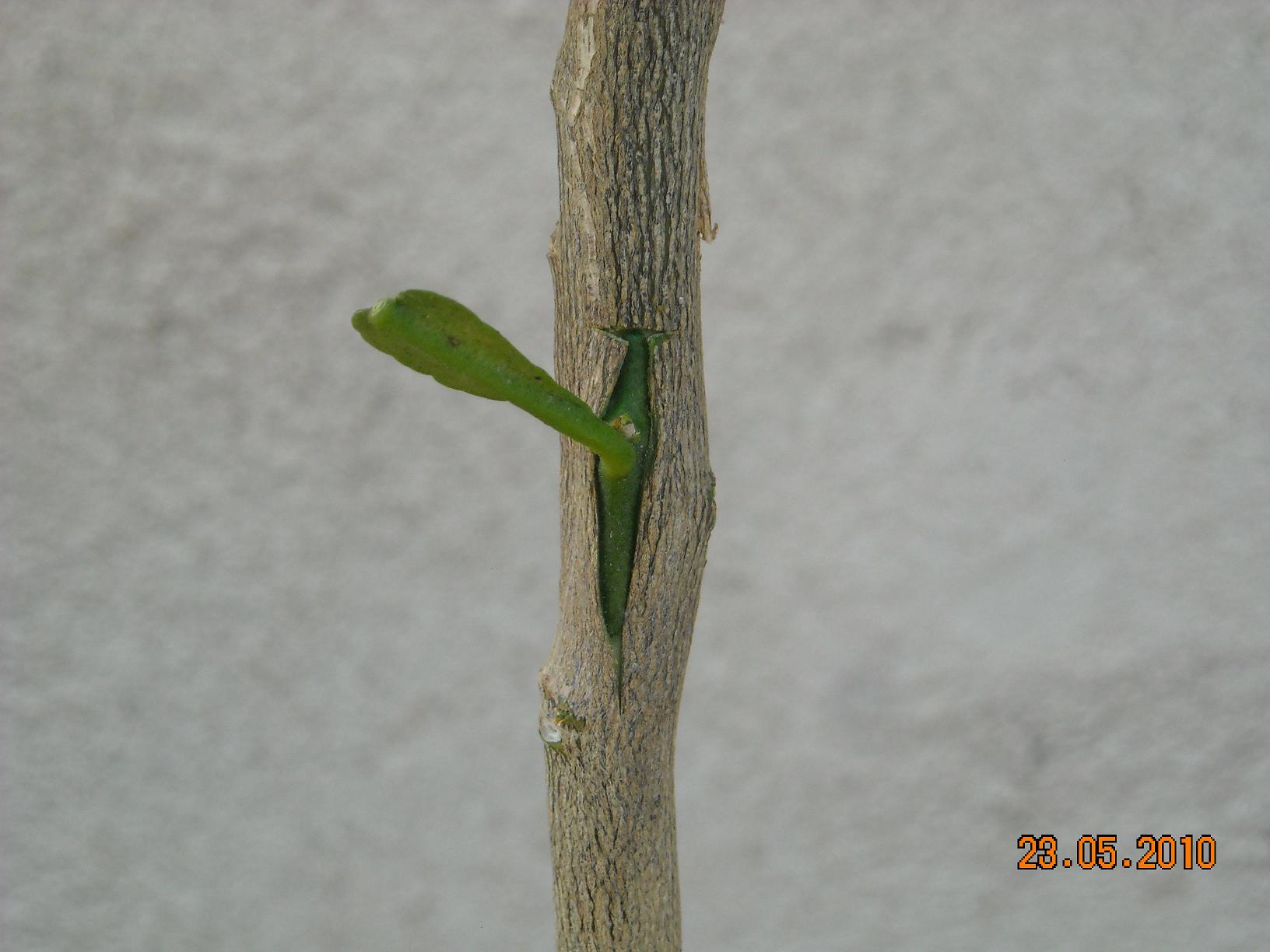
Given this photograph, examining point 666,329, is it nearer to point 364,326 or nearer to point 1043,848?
point 364,326

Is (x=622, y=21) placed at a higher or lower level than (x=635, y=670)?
higher

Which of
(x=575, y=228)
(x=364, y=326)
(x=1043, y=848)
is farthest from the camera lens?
(x=1043, y=848)

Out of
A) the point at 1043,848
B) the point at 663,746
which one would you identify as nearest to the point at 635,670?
the point at 663,746

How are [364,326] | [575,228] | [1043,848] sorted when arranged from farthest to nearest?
[1043,848], [575,228], [364,326]

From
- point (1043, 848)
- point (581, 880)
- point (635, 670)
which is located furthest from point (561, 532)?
point (1043, 848)

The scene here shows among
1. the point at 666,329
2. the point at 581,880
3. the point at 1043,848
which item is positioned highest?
the point at 666,329

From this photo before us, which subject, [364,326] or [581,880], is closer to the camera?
[364,326]
